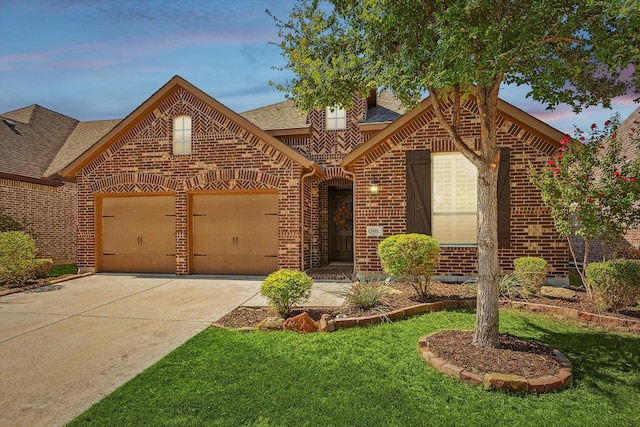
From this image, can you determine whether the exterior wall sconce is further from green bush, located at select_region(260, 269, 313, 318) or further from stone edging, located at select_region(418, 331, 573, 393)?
stone edging, located at select_region(418, 331, 573, 393)

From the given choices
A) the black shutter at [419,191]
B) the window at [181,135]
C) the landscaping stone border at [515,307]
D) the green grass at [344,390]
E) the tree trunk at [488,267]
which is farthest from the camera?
the window at [181,135]

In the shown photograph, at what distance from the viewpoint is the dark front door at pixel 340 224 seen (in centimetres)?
1248

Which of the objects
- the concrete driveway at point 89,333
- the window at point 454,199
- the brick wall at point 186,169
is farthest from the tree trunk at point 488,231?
the brick wall at point 186,169

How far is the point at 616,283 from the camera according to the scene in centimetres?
538

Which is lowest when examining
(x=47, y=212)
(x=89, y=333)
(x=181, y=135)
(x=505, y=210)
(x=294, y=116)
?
(x=89, y=333)

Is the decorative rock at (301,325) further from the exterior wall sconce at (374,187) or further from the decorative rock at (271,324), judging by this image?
the exterior wall sconce at (374,187)

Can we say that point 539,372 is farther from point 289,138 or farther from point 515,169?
point 289,138

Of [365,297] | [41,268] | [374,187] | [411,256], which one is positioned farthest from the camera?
[41,268]

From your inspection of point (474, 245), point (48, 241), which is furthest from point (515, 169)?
point (48, 241)

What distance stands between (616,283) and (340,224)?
8102mm

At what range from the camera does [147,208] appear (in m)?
10.7

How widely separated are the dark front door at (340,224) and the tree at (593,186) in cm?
673

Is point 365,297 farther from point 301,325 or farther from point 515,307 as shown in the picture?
point 515,307

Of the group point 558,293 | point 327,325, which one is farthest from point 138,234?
point 558,293
